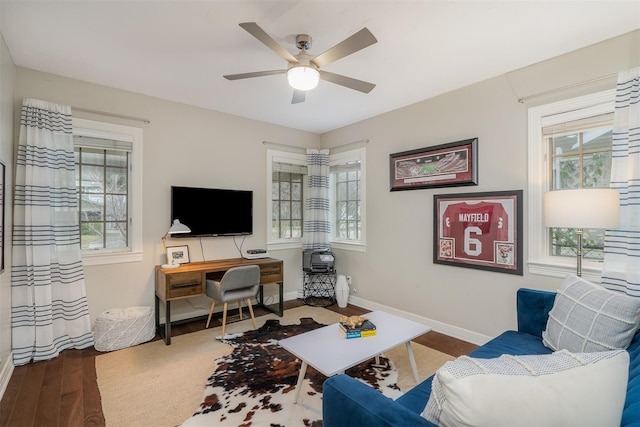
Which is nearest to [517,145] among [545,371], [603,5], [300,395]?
[603,5]

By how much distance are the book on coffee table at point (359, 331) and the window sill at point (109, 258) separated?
2.44 m

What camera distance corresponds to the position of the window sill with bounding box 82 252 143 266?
305 centimetres

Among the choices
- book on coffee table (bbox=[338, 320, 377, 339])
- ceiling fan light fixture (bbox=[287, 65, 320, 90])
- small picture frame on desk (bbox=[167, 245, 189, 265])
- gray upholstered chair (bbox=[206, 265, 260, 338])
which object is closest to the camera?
ceiling fan light fixture (bbox=[287, 65, 320, 90])

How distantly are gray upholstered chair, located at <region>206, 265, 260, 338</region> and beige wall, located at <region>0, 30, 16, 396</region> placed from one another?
157 cm

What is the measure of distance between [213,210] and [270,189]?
90cm

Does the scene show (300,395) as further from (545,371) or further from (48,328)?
(48,328)

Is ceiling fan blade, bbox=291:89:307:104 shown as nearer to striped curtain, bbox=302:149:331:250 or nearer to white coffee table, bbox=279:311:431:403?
white coffee table, bbox=279:311:431:403

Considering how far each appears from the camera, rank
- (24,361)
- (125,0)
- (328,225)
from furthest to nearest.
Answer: (328,225)
(24,361)
(125,0)

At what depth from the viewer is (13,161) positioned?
2.69m

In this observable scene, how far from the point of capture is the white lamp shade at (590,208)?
6.28 ft

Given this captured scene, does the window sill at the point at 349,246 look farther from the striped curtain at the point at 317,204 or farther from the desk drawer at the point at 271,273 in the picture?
the desk drawer at the point at 271,273

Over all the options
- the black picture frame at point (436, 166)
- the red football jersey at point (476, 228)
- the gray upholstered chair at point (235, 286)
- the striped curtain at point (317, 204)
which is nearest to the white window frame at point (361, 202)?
the striped curtain at point (317, 204)

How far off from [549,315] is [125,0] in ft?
11.0

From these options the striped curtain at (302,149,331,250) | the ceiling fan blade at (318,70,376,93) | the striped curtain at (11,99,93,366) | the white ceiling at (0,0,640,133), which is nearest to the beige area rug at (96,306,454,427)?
the striped curtain at (11,99,93,366)
